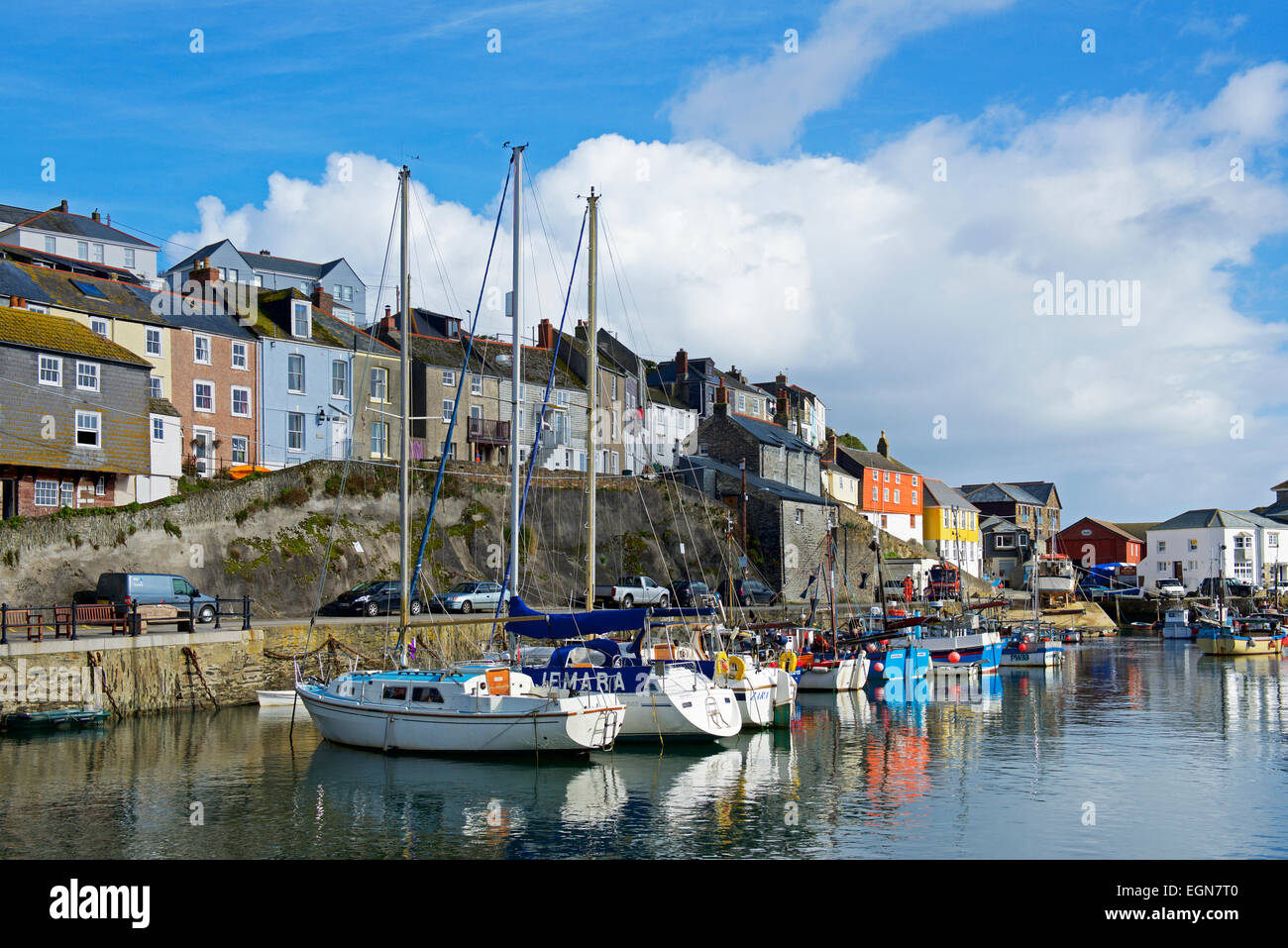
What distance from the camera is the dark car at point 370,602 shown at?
41094 millimetres

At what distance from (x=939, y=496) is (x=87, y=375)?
7001cm

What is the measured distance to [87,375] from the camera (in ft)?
139

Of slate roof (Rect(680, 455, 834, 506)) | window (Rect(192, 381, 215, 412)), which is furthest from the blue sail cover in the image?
slate roof (Rect(680, 455, 834, 506))

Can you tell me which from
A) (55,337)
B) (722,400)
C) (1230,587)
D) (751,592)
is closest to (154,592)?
(55,337)

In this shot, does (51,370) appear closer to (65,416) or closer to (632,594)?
(65,416)

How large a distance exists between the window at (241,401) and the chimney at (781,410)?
46.4 metres

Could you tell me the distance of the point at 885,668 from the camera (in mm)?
45156

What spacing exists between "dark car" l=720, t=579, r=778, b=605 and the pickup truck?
610cm

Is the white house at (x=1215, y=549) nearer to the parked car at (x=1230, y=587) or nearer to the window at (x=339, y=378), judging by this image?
the parked car at (x=1230, y=587)

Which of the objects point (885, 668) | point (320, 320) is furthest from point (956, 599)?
point (320, 320)

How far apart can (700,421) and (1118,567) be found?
55.8 metres

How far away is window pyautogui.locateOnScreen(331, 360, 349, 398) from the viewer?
186ft
